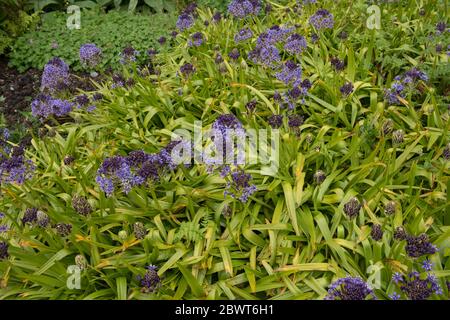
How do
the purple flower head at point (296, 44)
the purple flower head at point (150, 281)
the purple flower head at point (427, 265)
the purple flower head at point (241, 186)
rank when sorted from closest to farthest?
the purple flower head at point (427, 265) → the purple flower head at point (150, 281) → the purple flower head at point (241, 186) → the purple flower head at point (296, 44)

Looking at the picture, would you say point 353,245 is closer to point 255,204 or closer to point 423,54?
point 255,204

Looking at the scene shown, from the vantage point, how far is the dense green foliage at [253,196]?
2.97 meters

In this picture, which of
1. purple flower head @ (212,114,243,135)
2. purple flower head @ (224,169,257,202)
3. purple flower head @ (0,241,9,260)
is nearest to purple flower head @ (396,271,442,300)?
purple flower head @ (224,169,257,202)

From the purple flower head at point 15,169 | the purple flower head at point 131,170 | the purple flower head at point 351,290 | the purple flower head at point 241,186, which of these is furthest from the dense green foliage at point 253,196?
the purple flower head at point 351,290

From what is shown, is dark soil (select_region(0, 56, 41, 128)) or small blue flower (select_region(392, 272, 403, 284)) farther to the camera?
dark soil (select_region(0, 56, 41, 128))

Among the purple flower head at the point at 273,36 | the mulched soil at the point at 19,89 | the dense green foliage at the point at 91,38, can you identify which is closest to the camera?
the purple flower head at the point at 273,36

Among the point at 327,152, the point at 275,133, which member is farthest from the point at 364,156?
the point at 275,133

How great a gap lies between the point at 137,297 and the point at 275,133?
1.62 meters

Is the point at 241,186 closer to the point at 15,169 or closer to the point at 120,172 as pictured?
the point at 120,172

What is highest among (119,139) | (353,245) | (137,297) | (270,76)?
(270,76)

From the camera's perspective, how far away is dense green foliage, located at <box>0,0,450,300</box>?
2.97m

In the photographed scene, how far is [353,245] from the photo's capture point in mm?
2988

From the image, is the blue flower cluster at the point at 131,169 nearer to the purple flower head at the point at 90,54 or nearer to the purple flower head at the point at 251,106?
the purple flower head at the point at 251,106

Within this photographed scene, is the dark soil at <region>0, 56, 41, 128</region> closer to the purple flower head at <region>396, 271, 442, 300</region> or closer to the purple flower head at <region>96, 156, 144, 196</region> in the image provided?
the purple flower head at <region>96, 156, 144, 196</region>
